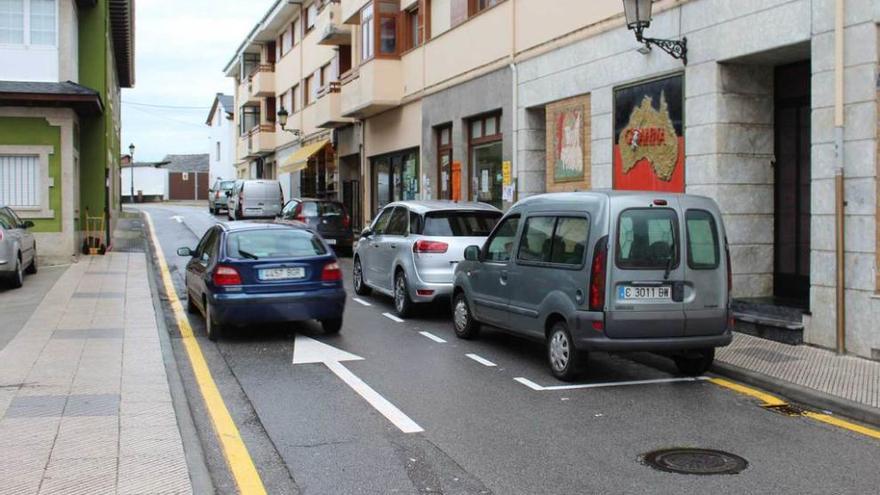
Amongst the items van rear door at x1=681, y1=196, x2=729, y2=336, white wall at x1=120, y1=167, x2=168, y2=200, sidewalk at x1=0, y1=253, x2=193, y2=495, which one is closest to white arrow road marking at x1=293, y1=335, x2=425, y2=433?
sidewalk at x1=0, y1=253, x2=193, y2=495

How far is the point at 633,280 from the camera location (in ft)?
26.4

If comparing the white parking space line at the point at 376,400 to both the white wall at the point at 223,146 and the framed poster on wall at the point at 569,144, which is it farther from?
the white wall at the point at 223,146

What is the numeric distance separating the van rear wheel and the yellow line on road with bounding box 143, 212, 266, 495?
181 inches

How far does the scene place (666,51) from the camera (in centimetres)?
1223

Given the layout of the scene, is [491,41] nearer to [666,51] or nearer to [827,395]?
[666,51]

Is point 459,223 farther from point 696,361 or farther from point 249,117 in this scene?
point 249,117

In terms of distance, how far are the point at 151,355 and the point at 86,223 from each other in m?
14.7

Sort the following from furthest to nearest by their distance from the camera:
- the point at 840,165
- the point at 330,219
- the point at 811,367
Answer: the point at 330,219 → the point at 840,165 → the point at 811,367

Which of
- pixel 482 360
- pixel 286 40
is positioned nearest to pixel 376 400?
pixel 482 360

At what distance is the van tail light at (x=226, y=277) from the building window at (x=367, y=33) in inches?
608

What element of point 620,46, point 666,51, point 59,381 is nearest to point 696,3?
point 666,51

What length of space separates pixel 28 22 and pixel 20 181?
359 centimetres

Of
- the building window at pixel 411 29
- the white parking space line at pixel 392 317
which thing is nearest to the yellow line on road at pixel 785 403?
the white parking space line at pixel 392 317

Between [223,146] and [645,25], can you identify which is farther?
[223,146]
